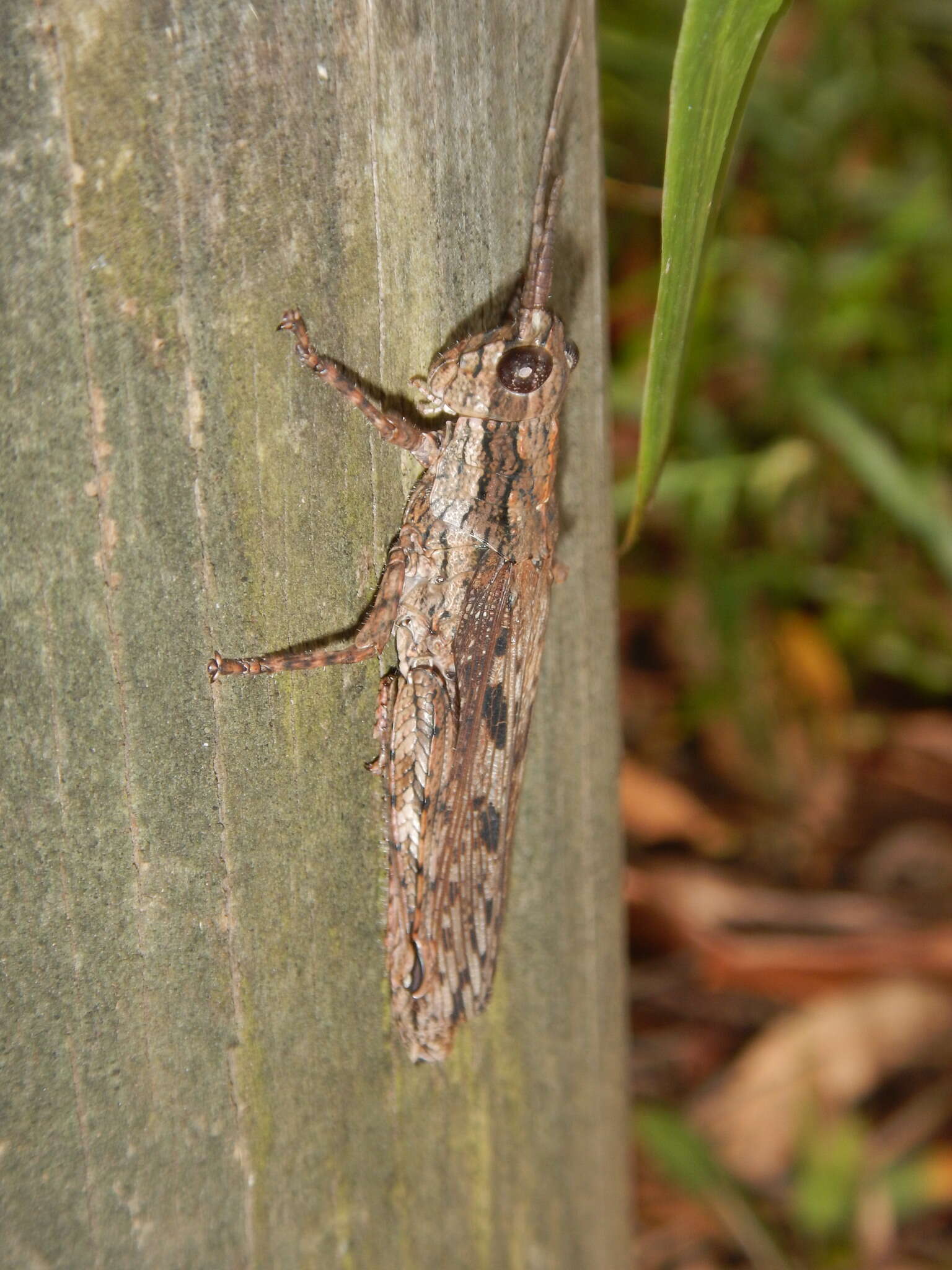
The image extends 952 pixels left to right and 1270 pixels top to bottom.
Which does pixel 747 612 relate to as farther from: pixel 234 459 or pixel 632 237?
pixel 234 459

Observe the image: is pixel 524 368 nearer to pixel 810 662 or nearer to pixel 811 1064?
pixel 811 1064

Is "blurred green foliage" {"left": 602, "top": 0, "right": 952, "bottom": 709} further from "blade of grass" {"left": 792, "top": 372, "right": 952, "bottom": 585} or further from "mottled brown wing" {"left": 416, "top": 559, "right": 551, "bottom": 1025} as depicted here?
"mottled brown wing" {"left": 416, "top": 559, "right": 551, "bottom": 1025}


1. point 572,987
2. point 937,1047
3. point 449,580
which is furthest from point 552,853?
point 937,1047

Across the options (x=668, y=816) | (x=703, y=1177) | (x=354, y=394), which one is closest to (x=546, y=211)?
(x=354, y=394)

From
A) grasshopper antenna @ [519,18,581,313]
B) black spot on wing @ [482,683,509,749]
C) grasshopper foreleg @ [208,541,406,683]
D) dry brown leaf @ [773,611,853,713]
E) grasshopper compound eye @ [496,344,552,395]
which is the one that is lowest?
dry brown leaf @ [773,611,853,713]

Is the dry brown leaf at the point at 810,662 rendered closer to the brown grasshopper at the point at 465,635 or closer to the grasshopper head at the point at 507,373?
the brown grasshopper at the point at 465,635

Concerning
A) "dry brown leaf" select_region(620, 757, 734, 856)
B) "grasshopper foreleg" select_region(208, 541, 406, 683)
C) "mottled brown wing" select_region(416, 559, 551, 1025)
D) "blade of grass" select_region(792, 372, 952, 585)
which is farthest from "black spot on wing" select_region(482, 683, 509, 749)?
"dry brown leaf" select_region(620, 757, 734, 856)
